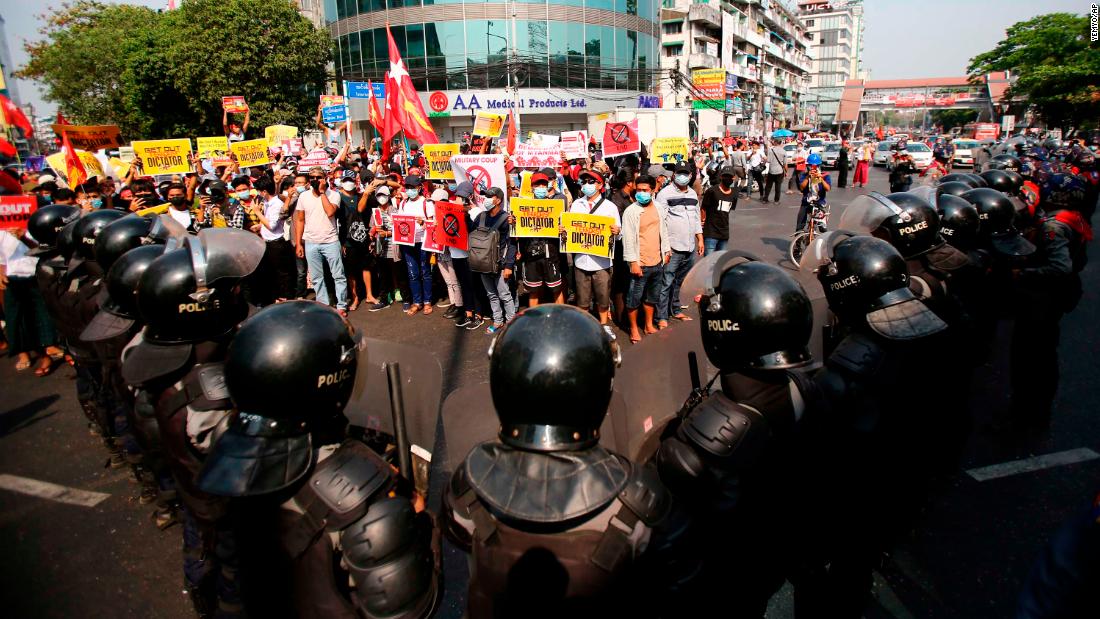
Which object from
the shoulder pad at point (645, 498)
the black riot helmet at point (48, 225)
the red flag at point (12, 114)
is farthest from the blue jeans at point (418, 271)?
the red flag at point (12, 114)

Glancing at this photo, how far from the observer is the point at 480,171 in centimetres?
856

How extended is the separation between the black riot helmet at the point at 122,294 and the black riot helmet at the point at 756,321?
9.62 feet

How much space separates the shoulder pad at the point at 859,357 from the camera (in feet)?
8.73

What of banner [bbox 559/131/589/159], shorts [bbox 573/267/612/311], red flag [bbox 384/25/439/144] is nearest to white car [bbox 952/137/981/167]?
banner [bbox 559/131/589/159]

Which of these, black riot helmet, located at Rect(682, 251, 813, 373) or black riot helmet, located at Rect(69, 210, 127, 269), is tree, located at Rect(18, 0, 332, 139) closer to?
black riot helmet, located at Rect(69, 210, 127, 269)

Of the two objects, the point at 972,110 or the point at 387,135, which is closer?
the point at 387,135

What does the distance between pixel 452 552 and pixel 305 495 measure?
1947 millimetres

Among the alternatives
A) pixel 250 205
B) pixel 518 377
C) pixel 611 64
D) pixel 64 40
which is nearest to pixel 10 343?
pixel 250 205

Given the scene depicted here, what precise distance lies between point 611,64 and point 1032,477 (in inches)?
1712

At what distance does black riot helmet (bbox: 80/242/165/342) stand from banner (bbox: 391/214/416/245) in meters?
4.56

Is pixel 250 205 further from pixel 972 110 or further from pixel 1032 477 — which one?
pixel 972 110

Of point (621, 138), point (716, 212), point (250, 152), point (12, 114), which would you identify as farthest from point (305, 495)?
point (12, 114)

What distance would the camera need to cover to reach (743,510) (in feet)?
6.52

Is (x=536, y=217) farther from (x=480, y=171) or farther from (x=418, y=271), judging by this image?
(x=418, y=271)
